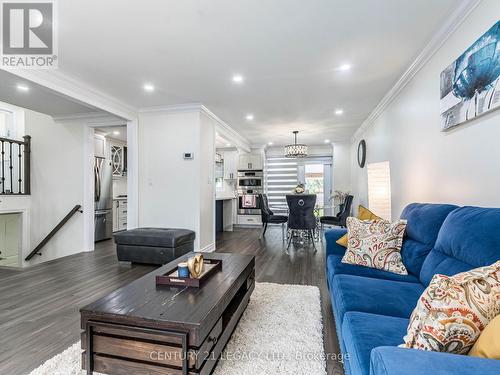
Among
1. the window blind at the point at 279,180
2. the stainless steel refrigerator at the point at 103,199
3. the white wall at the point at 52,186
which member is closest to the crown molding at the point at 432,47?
the window blind at the point at 279,180

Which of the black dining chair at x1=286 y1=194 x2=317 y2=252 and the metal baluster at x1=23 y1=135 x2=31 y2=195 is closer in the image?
the black dining chair at x1=286 y1=194 x2=317 y2=252

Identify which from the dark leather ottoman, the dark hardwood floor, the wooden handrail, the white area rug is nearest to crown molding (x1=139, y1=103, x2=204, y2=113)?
the dark leather ottoman

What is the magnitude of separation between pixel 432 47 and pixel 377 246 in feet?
6.51

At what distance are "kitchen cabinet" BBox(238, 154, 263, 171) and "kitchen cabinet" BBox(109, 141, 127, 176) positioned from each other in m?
3.17

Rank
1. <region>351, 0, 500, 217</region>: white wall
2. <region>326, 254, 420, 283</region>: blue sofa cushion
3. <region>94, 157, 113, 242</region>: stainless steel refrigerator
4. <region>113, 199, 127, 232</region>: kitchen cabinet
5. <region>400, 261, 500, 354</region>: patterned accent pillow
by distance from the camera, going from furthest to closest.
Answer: <region>113, 199, 127, 232</region>: kitchen cabinet → <region>94, 157, 113, 242</region>: stainless steel refrigerator → <region>326, 254, 420, 283</region>: blue sofa cushion → <region>351, 0, 500, 217</region>: white wall → <region>400, 261, 500, 354</region>: patterned accent pillow

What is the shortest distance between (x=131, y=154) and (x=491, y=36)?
4598mm

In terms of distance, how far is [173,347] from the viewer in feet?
4.14

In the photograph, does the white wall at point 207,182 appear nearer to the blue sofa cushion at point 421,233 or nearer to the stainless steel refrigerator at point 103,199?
the stainless steel refrigerator at point 103,199

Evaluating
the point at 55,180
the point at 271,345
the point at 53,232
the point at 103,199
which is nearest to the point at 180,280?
the point at 271,345

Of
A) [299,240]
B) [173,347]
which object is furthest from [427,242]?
[299,240]

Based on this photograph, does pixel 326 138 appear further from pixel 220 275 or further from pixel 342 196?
pixel 220 275

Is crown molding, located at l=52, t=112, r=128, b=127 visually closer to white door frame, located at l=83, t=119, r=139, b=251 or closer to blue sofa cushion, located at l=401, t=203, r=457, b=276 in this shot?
white door frame, located at l=83, t=119, r=139, b=251

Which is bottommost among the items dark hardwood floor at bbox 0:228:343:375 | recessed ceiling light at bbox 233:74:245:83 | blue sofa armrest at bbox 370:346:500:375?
dark hardwood floor at bbox 0:228:343:375

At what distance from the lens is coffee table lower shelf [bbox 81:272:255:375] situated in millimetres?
1246
